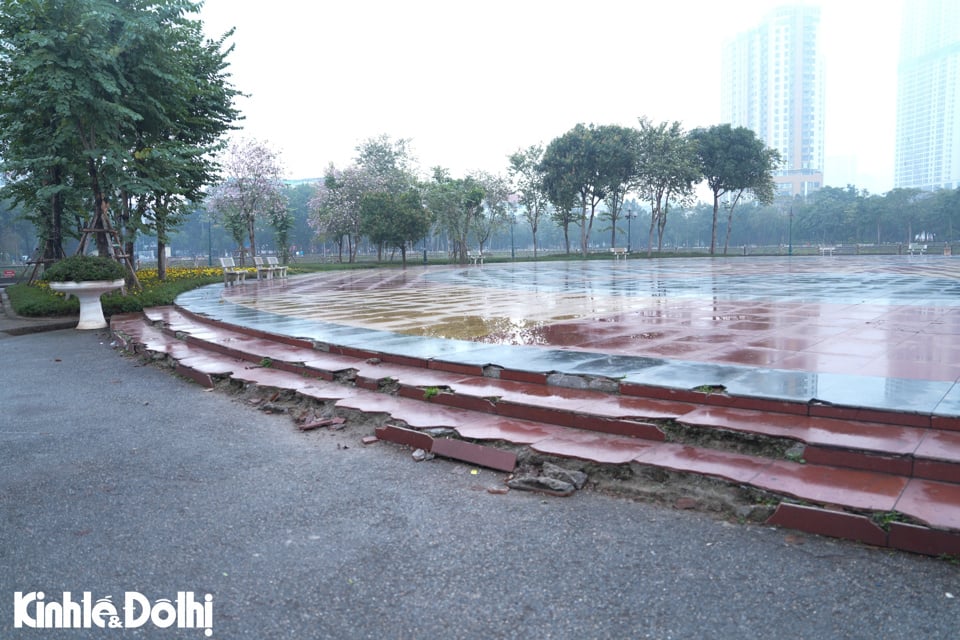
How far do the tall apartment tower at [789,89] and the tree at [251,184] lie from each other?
356 feet

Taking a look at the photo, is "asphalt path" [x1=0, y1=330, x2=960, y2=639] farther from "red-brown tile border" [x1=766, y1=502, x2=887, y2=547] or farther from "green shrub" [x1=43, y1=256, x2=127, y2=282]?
"green shrub" [x1=43, y1=256, x2=127, y2=282]

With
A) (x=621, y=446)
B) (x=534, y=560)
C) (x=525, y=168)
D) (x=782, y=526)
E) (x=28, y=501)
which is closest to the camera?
(x=534, y=560)

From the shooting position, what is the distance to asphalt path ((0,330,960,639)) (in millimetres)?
2260

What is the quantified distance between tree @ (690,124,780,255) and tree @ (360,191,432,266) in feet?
71.0

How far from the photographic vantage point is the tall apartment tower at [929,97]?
107 metres

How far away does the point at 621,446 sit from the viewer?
3787 mm

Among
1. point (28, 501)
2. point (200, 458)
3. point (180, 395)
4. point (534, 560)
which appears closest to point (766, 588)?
point (534, 560)

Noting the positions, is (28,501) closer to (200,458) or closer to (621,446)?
Answer: (200,458)

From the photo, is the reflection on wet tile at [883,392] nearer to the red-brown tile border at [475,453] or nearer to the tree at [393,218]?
the red-brown tile border at [475,453]

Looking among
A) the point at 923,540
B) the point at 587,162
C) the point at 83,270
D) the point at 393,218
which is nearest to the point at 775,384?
the point at 923,540

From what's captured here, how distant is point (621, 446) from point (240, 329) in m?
6.54

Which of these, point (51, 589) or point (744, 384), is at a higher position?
point (744, 384)

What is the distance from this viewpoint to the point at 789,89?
120 m

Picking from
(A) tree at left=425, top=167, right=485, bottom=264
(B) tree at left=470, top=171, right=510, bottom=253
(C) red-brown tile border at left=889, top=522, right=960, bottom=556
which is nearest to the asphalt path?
(C) red-brown tile border at left=889, top=522, right=960, bottom=556
